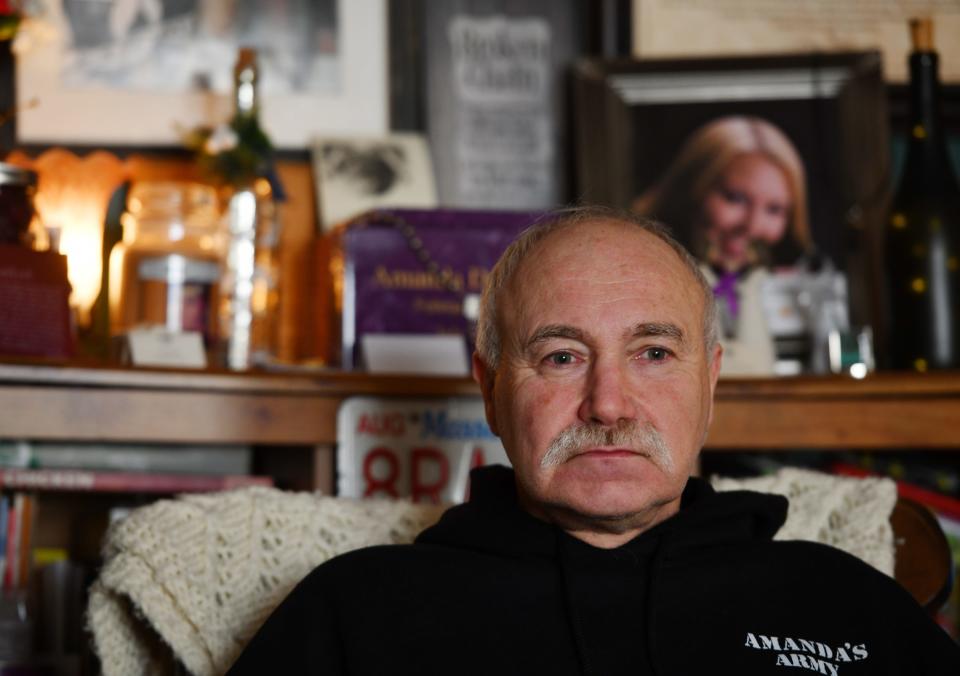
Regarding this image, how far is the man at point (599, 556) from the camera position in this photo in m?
1.28

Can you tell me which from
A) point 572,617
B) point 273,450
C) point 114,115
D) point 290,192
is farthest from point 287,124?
point 572,617

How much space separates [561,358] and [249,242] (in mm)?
759

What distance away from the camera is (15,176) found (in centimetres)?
172

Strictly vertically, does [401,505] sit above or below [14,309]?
below

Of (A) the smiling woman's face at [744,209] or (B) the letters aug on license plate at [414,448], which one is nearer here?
(B) the letters aug on license plate at [414,448]

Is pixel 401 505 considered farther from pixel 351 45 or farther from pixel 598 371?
pixel 351 45

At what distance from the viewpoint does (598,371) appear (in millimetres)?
1311

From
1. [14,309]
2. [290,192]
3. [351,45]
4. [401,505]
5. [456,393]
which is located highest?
[351,45]

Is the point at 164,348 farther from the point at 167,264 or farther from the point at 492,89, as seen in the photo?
the point at 492,89

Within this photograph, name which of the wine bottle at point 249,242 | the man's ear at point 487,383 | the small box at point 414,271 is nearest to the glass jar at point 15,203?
the wine bottle at point 249,242

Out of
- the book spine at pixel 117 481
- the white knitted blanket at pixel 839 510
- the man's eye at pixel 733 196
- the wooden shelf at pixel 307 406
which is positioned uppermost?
the man's eye at pixel 733 196

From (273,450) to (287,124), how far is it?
0.60 metres

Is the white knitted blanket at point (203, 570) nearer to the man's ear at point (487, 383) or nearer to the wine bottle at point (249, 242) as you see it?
the man's ear at point (487, 383)

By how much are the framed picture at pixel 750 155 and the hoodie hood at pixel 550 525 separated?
83cm
